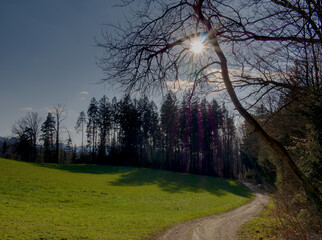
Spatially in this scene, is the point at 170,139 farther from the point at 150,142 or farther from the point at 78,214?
the point at 78,214

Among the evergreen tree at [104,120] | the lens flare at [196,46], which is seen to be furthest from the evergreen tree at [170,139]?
the lens flare at [196,46]

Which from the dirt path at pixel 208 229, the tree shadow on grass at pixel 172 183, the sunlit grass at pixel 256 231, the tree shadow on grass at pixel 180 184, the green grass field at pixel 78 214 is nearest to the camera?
the green grass field at pixel 78 214

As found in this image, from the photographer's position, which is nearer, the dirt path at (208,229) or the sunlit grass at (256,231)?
the sunlit grass at (256,231)

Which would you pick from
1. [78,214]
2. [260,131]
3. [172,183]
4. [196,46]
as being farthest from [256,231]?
[172,183]

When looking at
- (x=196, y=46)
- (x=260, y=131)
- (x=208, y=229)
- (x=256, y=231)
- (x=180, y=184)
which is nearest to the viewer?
(x=260, y=131)

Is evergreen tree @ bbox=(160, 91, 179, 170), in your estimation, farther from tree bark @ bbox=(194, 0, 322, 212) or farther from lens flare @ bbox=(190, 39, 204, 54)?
tree bark @ bbox=(194, 0, 322, 212)

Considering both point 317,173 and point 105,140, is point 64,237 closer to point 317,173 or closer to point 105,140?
point 317,173

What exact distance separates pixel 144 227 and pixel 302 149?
28.7 ft

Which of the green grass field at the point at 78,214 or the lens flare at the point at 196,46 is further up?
the lens flare at the point at 196,46

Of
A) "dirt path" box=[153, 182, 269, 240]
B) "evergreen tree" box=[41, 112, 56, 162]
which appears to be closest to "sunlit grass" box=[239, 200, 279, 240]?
"dirt path" box=[153, 182, 269, 240]

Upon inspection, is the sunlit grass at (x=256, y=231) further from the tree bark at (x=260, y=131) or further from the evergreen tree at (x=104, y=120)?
the evergreen tree at (x=104, y=120)

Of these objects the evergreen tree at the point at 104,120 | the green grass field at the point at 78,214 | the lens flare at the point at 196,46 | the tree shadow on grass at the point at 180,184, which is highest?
the evergreen tree at the point at 104,120

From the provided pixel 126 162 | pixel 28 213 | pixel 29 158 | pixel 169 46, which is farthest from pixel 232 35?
pixel 29 158

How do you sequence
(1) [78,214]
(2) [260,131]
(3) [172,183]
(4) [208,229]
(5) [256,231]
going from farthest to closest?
(3) [172,183], (1) [78,214], (4) [208,229], (5) [256,231], (2) [260,131]
